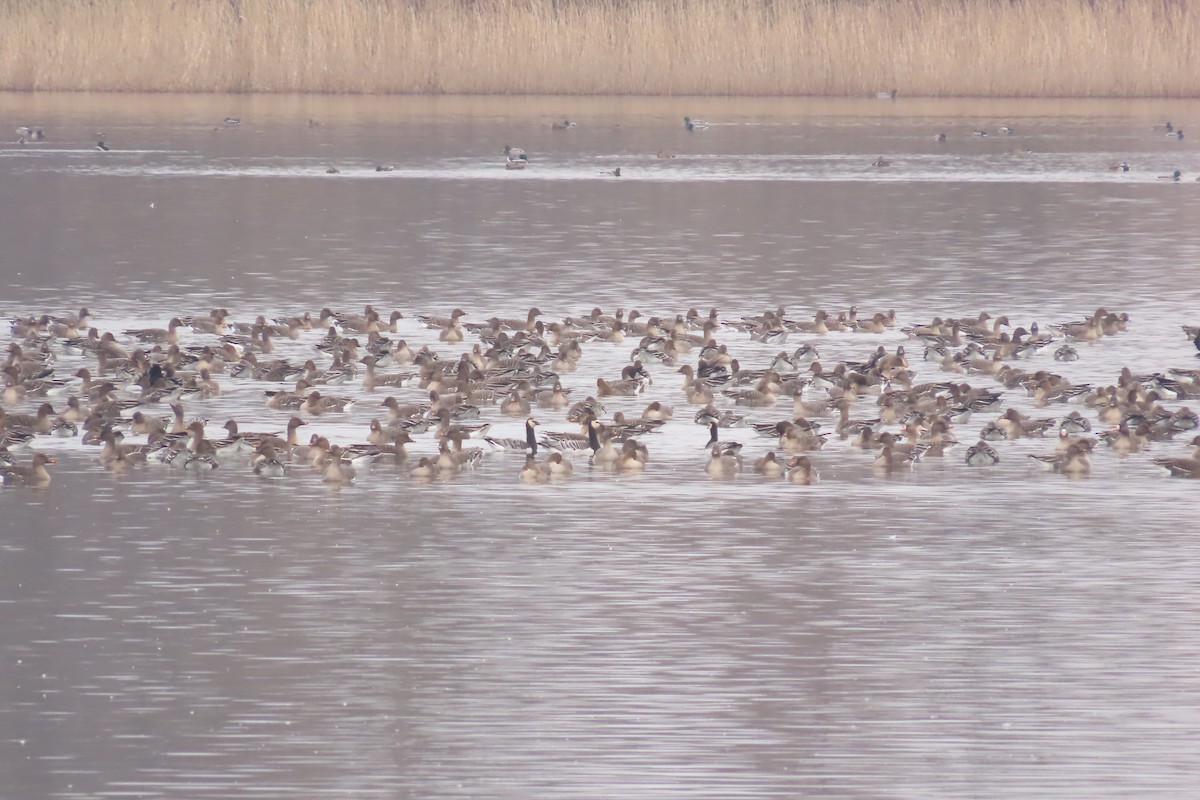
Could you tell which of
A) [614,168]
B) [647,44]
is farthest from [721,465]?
[647,44]

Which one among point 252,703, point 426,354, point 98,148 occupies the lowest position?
point 252,703

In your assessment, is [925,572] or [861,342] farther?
[861,342]

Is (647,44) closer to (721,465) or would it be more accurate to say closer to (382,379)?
(382,379)

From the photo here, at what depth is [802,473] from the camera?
1552 centimetres

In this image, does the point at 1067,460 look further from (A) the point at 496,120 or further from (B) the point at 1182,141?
(A) the point at 496,120

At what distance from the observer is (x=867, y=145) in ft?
165

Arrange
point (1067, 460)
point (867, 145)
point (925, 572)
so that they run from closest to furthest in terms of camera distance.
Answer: point (925, 572)
point (1067, 460)
point (867, 145)

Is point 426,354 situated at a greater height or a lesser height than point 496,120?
lesser

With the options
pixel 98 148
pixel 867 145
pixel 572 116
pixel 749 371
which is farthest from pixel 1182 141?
pixel 749 371

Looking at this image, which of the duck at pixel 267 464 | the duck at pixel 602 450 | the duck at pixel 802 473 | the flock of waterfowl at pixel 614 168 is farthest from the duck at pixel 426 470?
the flock of waterfowl at pixel 614 168

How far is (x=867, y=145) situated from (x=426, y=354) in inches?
1230

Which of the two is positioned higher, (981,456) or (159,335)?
(159,335)

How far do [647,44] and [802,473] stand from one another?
39008 millimetres

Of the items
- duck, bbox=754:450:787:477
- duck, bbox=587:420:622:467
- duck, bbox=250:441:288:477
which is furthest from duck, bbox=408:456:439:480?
duck, bbox=754:450:787:477
